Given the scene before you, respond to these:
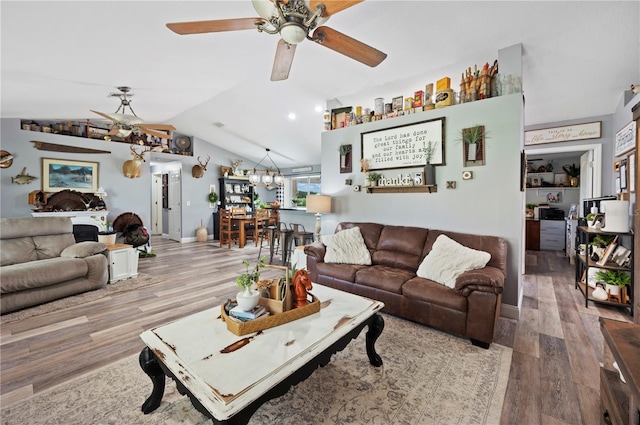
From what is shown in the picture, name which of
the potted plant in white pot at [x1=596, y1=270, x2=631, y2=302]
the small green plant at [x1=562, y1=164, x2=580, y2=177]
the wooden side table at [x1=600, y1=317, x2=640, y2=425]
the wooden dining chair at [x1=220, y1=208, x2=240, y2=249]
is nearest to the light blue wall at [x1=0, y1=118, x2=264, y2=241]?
the wooden dining chair at [x1=220, y1=208, x2=240, y2=249]

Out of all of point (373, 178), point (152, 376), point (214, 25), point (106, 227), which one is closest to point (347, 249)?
point (373, 178)

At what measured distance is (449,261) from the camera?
265 centimetres

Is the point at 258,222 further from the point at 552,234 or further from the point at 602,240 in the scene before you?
the point at 552,234

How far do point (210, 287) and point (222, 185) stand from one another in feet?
16.5

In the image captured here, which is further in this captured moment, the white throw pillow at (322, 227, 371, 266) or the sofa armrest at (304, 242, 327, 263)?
the sofa armrest at (304, 242, 327, 263)

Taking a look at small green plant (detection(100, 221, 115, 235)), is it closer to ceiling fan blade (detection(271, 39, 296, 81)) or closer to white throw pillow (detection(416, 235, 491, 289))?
ceiling fan blade (detection(271, 39, 296, 81))

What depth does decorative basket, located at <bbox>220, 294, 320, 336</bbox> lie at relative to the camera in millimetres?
1501

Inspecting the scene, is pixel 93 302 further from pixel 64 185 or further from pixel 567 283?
pixel 567 283

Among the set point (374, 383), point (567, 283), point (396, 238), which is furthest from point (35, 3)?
point (567, 283)

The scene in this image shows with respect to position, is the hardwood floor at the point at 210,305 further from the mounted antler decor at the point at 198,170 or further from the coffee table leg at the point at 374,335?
the mounted antler decor at the point at 198,170

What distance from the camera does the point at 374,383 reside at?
1.82 m

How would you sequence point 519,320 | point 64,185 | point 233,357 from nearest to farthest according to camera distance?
point 233,357, point 519,320, point 64,185

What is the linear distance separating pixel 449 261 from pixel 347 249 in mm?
1186

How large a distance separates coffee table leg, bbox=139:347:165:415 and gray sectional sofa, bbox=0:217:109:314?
101 inches
